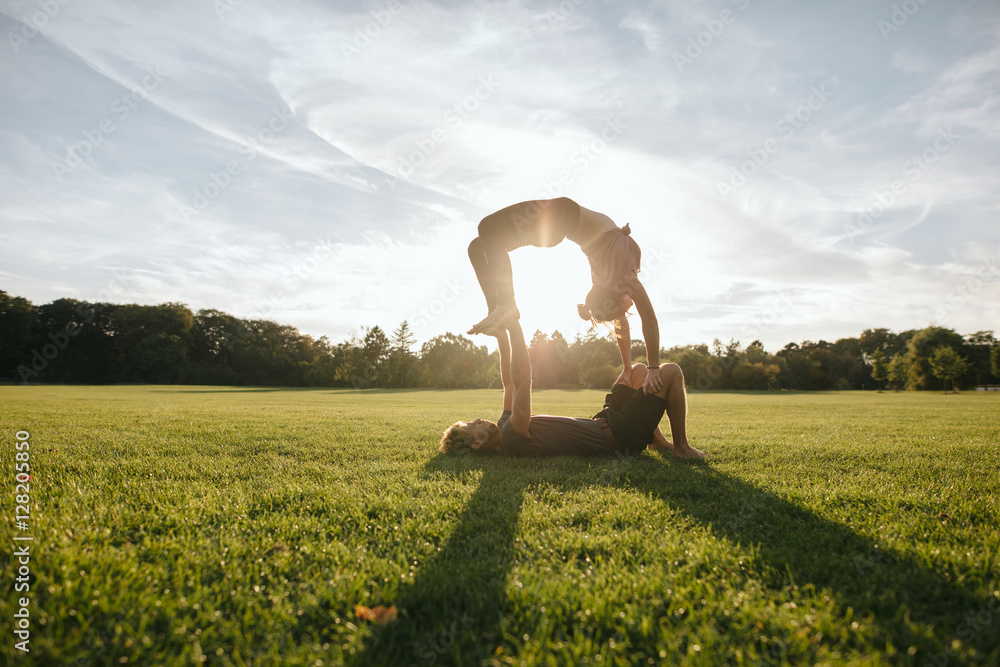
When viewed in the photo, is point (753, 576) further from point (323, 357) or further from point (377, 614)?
point (323, 357)

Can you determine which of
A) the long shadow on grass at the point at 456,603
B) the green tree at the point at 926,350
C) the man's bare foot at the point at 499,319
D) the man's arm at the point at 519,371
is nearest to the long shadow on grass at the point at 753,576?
the long shadow on grass at the point at 456,603

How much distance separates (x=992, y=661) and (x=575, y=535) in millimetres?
1549

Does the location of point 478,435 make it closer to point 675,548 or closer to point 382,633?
point 675,548

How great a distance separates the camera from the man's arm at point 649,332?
4312 mm

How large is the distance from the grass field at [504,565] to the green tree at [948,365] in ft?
222

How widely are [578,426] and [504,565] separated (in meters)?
2.63

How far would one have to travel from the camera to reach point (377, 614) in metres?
1.69

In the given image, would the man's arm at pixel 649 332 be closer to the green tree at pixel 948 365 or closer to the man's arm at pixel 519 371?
the man's arm at pixel 519 371

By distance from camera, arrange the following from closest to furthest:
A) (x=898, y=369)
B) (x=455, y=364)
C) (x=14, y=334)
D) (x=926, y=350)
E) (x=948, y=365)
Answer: (x=948, y=365)
(x=14, y=334)
(x=455, y=364)
(x=926, y=350)
(x=898, y=369)

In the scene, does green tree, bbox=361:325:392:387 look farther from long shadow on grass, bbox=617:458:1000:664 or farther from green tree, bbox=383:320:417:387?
long shadow on grass, bbox=617:458:1000:664

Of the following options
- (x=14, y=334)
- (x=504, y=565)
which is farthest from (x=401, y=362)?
(x=504, y=565)

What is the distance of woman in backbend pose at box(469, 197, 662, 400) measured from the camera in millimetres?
4395

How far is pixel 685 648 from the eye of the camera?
1509mm

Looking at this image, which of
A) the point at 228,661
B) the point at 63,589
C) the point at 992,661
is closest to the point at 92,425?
the point at 63,589
